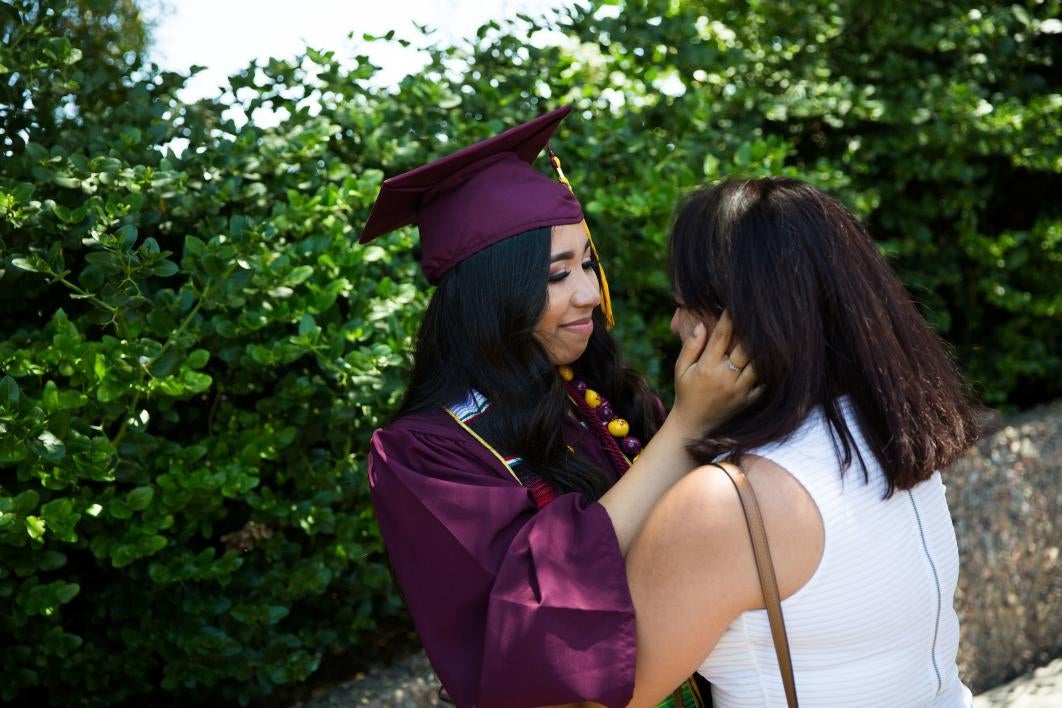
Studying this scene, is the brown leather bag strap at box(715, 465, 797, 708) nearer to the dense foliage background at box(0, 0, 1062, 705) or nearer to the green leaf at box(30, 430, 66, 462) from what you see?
the dense foliage background at box(0, 0, 1062, 705)

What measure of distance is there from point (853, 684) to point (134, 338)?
164 cm

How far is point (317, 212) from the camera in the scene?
2873mm

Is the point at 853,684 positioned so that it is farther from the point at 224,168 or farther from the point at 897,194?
A: the point at 897,194

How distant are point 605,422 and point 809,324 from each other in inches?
27.6

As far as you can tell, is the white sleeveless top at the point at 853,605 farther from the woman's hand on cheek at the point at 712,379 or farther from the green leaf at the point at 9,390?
the green leaf at the point at 9,390

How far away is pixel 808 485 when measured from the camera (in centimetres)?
164

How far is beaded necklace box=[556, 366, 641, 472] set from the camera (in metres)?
2.29

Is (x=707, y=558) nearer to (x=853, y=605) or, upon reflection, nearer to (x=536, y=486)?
(x=853, y=605)

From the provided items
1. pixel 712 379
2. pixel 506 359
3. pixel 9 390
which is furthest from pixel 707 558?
pixel 9 390

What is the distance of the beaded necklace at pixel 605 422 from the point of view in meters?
2.29

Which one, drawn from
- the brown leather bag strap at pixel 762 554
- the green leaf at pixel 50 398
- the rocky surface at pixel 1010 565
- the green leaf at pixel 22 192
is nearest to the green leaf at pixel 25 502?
the green leaf at pixel 50 398

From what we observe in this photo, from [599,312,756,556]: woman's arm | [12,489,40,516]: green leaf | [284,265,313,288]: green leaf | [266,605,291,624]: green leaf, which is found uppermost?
[284,265,313,288]: green leaf

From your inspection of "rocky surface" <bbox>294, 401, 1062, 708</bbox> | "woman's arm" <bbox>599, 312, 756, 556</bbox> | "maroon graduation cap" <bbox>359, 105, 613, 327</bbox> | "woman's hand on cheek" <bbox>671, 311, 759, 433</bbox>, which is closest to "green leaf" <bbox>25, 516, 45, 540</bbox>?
"maroon graduation cap" <bbox>359, 105, 613, 327</bbox>

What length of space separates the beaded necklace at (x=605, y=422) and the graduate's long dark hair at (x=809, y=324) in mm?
559
